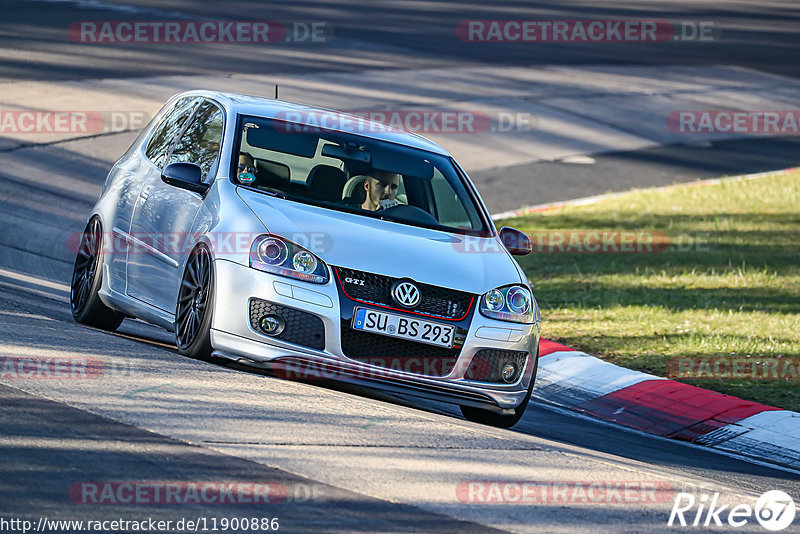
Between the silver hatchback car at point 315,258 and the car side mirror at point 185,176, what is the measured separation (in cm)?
1

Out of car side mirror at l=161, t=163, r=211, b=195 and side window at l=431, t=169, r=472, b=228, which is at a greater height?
car side mirror at l=161, t=163, r=211, b=195

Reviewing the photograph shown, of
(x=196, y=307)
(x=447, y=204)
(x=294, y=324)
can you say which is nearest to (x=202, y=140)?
(x=196, y=307)

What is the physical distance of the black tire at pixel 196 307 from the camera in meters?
7.23

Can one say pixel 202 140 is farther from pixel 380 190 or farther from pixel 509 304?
pixel 509 304

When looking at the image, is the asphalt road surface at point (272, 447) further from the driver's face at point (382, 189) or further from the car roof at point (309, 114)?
the car roof at point (309, 114)

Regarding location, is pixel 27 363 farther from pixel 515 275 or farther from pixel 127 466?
pixel 515 275

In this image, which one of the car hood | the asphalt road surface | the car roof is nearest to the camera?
the asphalt road surface

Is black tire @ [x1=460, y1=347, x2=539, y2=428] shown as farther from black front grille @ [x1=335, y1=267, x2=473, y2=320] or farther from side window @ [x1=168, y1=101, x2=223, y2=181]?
side window @ [x1=168, y1=101, x2=223, y2=181]

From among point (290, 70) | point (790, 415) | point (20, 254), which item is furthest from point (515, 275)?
point (290, 70)

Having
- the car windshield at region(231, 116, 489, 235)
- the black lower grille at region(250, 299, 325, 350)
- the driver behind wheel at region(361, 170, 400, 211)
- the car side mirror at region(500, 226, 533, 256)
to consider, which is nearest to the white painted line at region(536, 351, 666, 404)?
the car side mirror at region(500, 226, 533, 256)

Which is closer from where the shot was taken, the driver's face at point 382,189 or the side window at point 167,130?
the driver's face at point 382,189

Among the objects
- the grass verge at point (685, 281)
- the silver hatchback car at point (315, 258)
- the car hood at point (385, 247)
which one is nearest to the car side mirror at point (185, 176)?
the silver hatchback car at point (315, 258)

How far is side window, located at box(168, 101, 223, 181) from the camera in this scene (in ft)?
27.0

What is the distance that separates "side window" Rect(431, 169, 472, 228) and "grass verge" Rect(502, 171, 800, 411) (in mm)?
2409
